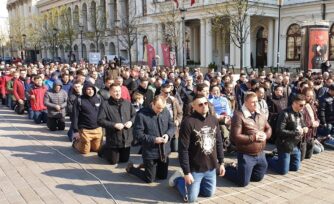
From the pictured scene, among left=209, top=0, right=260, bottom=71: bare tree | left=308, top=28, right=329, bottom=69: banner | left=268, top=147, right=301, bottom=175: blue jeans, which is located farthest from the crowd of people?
left=209, top=0, right=260, bottom=71: bare tree

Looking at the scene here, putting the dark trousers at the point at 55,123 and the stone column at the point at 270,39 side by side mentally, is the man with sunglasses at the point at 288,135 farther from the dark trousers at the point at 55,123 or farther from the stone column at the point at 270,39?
the stone column at the point at 270,39

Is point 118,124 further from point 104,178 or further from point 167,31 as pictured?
point 167,31

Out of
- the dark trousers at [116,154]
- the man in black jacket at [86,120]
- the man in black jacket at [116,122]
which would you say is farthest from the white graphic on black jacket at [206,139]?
the man in black jacket at [86,120]

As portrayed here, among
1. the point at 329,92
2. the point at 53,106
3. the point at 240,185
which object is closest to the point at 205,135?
the point at 240,185

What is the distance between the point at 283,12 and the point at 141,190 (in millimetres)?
30780

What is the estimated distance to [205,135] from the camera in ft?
16.4

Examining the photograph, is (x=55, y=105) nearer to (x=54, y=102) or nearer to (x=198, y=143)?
(x=54, y=102)

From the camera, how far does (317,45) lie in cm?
1833

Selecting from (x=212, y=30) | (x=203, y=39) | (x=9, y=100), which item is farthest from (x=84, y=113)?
(x=203, y=39)

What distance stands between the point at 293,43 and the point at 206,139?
29.9 meters

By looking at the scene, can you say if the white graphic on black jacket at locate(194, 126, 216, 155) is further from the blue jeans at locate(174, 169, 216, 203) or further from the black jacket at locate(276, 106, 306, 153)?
the black jacket at locate(276, 106, 306, 153)

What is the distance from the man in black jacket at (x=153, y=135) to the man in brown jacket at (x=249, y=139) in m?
1.19

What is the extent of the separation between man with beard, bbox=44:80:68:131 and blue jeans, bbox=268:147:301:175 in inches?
256

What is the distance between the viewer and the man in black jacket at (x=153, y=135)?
5.79 m
